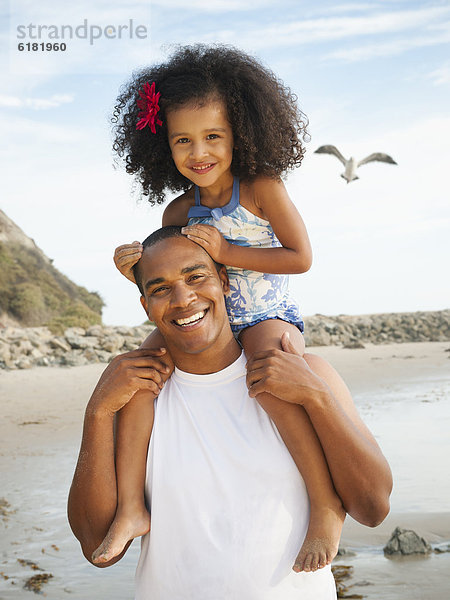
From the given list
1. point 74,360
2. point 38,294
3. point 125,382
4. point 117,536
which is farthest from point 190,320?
point 38,294

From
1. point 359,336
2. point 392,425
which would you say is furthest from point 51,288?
point 392,425

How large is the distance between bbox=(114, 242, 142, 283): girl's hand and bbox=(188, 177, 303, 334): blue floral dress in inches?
20.9

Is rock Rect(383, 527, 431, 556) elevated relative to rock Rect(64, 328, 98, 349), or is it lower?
lower

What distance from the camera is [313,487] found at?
112 inches

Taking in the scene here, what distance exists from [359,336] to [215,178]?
57.3ft

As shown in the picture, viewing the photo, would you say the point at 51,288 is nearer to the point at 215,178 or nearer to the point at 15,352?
the point at 15,352

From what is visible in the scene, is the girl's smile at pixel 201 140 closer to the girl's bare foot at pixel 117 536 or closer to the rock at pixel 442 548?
the girl's bare foot at pixel 117 536

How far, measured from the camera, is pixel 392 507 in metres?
6.35

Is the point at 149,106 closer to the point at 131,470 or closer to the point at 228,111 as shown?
the point at 228,111

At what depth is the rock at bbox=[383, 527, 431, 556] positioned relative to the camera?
531 cm

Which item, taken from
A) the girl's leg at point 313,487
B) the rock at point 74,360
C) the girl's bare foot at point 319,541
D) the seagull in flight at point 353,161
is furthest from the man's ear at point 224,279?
the rock at point 74,360

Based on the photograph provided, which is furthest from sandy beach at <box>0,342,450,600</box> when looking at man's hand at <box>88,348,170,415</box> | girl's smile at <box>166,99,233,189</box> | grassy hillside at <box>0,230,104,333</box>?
grassy hillside at <box>0,230,104,333</box>

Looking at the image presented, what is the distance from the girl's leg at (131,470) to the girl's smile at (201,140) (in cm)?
112

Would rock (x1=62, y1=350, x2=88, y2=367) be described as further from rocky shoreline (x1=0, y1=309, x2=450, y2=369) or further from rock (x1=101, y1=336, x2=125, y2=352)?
rock (x1=101, y1=336, x2=125, y2=352)
